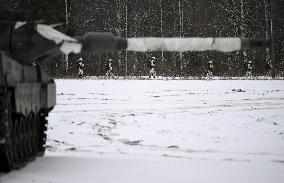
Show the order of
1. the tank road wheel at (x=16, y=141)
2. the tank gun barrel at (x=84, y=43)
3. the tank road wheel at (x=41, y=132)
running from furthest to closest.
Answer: the tank road wheel at (x=41, y=132)
the tank road wheel at (x=16, y=141)
the tank gun barrel at (x=84, y=43)

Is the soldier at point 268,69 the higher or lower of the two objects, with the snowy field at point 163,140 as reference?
higher

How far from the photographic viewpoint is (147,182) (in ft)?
19.5

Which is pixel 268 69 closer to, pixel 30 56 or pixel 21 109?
pixel 30 56

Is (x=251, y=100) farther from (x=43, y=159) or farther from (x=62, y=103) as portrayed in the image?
(x=43, y=159)

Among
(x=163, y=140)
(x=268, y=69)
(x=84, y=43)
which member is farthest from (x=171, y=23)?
(x=84, y=43)

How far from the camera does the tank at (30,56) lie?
220 inches

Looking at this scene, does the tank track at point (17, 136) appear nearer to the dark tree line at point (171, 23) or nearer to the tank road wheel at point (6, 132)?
the tank road wheel at point (6, 132)

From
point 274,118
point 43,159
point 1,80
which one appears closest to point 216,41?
point 1,80

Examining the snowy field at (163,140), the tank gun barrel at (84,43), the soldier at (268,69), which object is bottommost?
the snowy field at (163,140)

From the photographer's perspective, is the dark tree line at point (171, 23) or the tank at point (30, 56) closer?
the tank at point (30, 56)

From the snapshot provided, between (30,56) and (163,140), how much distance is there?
3.55 metres

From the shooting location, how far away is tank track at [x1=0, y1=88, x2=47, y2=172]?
5.77 metres

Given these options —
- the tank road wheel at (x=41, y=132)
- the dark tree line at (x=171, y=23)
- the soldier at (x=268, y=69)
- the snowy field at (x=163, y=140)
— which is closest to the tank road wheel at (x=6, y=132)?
the snowy field at (x=163, y=140)

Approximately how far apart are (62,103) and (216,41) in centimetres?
1061
